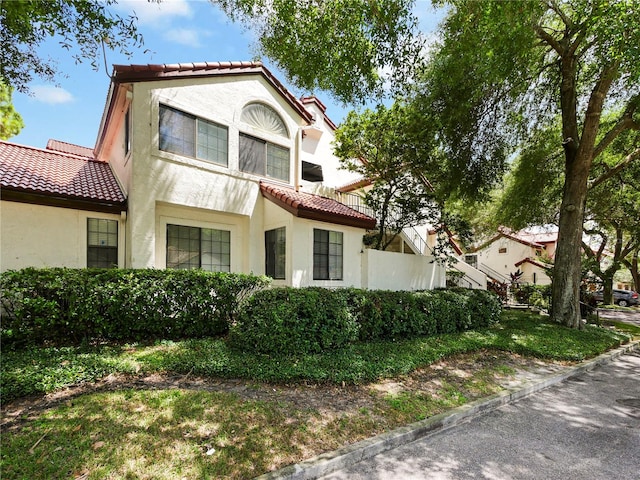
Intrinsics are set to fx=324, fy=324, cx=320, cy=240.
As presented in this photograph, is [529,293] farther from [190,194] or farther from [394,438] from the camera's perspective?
[190,194]

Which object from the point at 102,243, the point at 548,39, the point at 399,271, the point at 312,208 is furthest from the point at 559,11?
the point at 102,243

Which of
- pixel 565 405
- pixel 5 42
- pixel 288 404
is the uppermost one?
pixel 5 42

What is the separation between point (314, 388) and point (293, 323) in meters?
1.29

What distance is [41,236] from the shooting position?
764 centimetres

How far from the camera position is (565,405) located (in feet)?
17.5

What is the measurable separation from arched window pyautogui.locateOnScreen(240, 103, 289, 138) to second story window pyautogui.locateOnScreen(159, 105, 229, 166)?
1112mm

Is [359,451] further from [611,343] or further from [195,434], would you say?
[611,343]

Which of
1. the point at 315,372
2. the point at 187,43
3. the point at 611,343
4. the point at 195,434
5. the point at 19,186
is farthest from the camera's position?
the point at 611,343

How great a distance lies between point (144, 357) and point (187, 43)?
25.2 feet

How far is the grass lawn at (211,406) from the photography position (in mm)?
3121

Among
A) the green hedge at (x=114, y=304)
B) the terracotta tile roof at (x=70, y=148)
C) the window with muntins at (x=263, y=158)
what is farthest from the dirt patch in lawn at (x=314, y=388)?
the terracotta tile roof at (x=70, y=148)

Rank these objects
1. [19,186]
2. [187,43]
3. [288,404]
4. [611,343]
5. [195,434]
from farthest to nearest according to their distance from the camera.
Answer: [611,343] → [187,43] → [19,186] → [288,404] → [195,434]

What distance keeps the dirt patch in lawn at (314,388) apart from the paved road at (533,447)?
741 mm

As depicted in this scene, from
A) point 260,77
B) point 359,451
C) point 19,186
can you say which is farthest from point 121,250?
point 359,451
